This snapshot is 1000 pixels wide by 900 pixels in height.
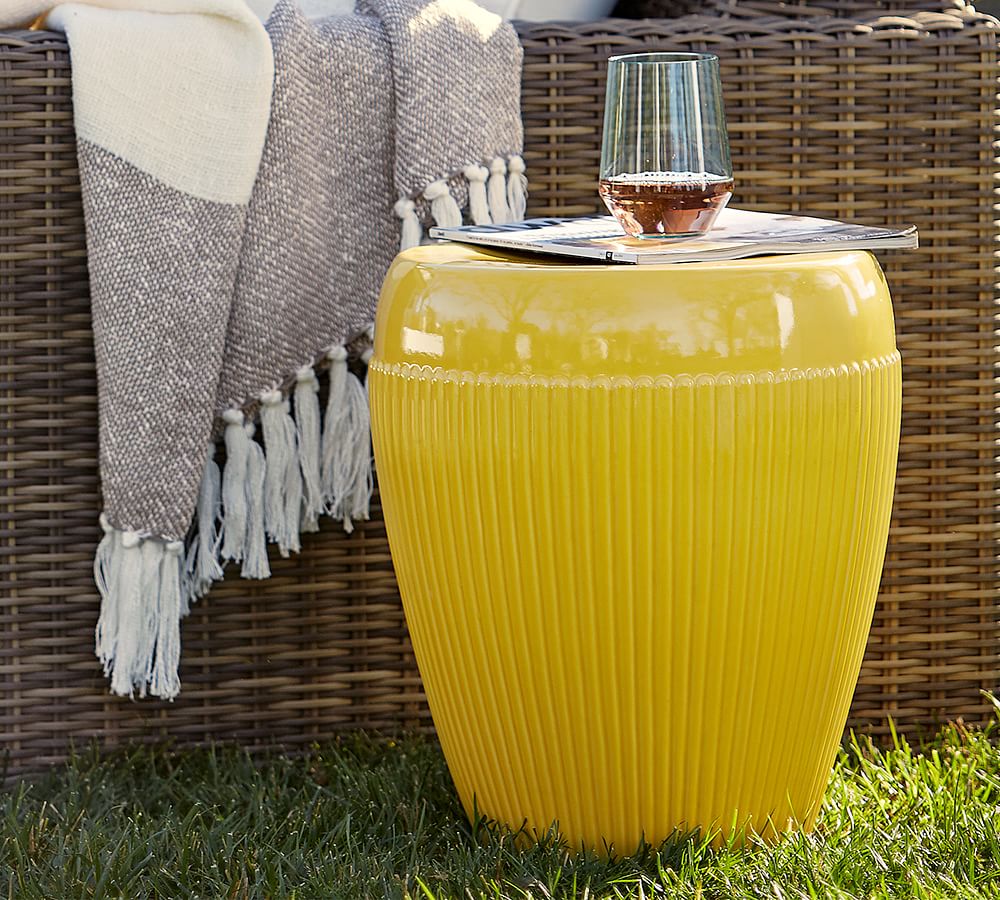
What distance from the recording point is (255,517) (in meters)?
1.40

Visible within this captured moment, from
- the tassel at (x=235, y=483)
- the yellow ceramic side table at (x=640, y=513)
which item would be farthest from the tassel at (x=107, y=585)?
the yellow ceramic side table at (x=640, y=513)

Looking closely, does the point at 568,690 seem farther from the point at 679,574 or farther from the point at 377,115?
the point at 377,115

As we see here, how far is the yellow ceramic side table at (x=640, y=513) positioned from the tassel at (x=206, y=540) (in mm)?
329

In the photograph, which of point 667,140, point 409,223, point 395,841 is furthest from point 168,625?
point 667,140

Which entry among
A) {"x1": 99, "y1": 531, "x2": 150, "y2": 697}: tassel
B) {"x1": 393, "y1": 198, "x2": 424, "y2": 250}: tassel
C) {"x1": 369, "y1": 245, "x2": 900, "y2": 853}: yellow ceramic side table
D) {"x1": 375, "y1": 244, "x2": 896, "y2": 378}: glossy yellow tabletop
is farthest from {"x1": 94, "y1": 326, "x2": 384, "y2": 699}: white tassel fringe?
{"x1": 375, "y1": 244, "x2": 896, "y2": 378}: glossy yellow tabletop

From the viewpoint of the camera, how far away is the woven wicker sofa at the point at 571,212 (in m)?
1.40

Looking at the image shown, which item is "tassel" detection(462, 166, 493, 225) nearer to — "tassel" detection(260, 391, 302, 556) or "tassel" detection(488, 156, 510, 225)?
"tassel" detection(488, 156, 510, 225)

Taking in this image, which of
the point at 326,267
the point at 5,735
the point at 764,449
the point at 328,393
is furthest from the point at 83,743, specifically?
the point at 764,449

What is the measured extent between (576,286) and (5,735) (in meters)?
0.86

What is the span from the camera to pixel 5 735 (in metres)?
1.45

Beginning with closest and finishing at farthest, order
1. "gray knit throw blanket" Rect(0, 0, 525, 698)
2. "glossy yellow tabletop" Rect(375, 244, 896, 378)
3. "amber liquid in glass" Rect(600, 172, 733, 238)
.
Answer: "glossy yellow tabletop" Rect(375, 244, 896, 378) → "amber liquid in glass" Rect(600, 172, 733, 238) → "gray knit throw blanket" Rect(0, 0, 525, 698)

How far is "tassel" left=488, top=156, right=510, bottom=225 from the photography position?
1.39 metres

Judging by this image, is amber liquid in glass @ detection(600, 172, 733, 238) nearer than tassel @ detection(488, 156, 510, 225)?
Yes

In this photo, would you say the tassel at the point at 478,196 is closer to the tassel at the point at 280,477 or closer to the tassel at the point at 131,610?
the tassel at the point at 280,477
